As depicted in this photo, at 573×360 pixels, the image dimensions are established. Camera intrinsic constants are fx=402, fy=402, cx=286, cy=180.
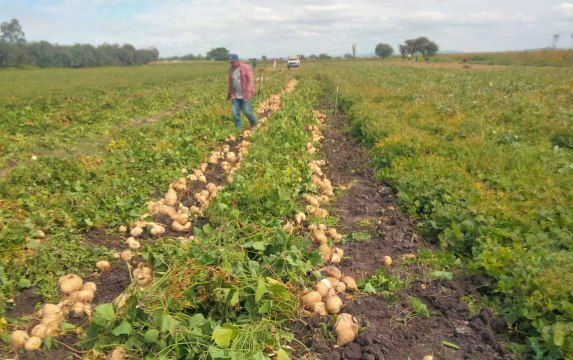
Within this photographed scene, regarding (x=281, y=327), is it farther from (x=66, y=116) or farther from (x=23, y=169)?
(x=66, y=116)

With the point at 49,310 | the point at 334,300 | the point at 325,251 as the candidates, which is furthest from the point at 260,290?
the point at 49,310

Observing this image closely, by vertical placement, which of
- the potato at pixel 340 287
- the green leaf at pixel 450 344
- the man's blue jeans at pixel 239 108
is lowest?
the green leaf at pixel 450 344

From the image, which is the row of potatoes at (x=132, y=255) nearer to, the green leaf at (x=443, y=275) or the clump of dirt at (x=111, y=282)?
the clump of dirt at (x=111, y=282)

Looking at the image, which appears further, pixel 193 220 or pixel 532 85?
pixel 532 85

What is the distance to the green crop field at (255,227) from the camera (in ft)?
9.89

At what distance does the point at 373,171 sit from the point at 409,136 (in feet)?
4.64

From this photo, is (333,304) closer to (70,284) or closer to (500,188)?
(70,284)

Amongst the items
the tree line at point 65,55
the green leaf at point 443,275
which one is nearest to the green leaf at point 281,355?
the green leaf at point 443,275

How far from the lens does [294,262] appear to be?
3598mm

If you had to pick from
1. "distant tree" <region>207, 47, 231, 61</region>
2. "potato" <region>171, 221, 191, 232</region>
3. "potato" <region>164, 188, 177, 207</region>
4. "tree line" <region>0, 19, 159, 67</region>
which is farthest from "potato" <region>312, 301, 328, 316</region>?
"distant tree" <region>207, 47, 231, 61</region>

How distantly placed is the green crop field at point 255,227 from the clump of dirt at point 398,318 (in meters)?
0.08

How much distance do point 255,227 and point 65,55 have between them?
79.5 meters

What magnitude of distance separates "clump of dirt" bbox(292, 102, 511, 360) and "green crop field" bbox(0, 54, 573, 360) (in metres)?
0.08

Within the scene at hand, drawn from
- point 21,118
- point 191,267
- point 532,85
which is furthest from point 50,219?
point 532,85
